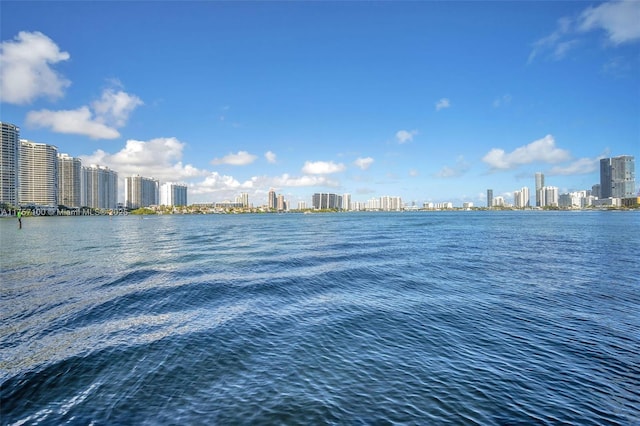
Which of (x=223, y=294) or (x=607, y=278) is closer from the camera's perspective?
(x=223, y=294)

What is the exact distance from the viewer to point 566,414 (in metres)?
9.66

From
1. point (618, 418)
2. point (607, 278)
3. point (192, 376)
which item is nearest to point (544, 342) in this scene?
point (618, 418)

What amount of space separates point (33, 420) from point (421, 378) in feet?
40.5

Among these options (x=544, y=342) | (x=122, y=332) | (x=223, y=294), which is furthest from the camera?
(x=223, y=294)

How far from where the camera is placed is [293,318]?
18281 mm

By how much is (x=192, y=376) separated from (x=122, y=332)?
21.8 feet

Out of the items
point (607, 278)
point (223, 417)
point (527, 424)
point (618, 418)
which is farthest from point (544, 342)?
point (607, 278)

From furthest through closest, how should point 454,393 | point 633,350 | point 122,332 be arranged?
point 122,332 → point 633,350 → point 454,393

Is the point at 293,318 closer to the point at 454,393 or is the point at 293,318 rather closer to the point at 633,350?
the point at 454,393

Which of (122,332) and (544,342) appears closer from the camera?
(544,342)

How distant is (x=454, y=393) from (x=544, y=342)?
709 centimetres

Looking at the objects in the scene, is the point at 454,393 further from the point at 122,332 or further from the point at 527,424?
the point at 122,332

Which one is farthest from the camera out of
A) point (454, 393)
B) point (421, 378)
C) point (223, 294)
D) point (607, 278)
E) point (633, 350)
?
point (607, 278)

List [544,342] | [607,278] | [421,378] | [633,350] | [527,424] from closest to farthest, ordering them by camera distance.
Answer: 1. [527,424]
2. [421,378]
3. [633,350]
4. [544,342]
5. [607,278]
